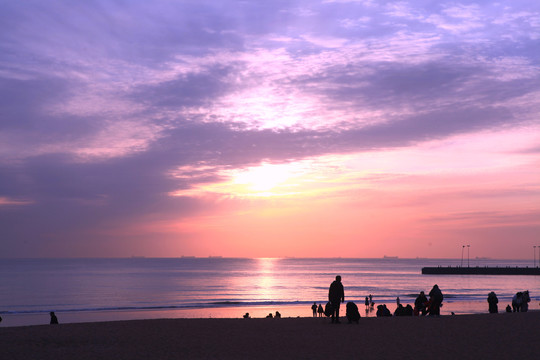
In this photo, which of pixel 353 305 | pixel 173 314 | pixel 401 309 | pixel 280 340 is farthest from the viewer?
pixel 173 314

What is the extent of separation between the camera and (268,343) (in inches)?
603

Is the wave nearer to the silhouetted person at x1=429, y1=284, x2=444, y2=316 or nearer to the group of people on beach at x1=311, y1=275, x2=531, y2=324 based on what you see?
the group of people on beach at x1=311, y1=275, x2=531, y2=324

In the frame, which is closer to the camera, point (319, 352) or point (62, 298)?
point (319, 352)

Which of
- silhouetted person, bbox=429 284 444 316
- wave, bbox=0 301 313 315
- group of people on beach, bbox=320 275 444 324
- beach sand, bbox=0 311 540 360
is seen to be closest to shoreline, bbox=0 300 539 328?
wave, bbox=0 301 313 315

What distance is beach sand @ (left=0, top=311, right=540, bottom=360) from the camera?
43.9ft

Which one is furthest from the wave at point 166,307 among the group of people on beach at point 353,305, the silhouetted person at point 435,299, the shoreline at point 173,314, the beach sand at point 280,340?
the silhouetted person at point 435,299

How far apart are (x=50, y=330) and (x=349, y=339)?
1039cm

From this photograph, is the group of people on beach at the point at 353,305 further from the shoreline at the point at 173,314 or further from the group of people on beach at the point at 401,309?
the shoreline at the point at 173,314

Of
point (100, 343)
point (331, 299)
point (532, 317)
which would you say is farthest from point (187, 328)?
point (532, 317)

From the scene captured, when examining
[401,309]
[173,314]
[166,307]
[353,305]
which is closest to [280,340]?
[353,305]

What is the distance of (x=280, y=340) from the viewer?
51.9 ft

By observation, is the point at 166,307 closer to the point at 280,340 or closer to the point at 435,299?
the point at 435,299

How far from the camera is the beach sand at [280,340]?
43.9 ft

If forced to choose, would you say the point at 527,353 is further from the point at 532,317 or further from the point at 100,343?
the point at 100,343
